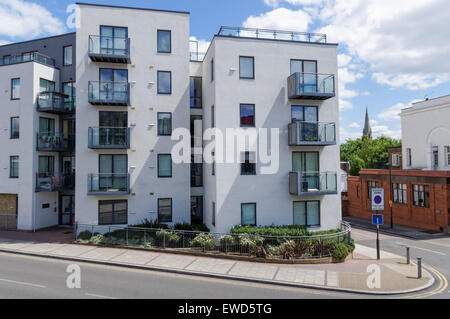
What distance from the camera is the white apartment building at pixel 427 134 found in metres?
29.3

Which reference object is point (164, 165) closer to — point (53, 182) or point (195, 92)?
point (195, 92)

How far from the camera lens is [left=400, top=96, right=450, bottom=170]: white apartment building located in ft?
96.2

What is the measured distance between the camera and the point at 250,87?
17.1 m

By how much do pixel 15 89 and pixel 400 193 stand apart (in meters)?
Result: 32.1

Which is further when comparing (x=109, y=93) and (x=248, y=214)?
(x=109, y=93)

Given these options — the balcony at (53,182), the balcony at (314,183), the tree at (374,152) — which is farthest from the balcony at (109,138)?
the tree at (374,152)

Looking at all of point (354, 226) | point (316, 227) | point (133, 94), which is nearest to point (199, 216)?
point (316, 227)

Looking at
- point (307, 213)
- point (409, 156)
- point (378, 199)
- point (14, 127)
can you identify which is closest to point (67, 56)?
point (14, 127)

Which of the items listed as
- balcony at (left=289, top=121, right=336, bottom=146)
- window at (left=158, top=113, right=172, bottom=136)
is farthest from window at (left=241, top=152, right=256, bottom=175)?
window at (left=158, top=113, right=172, bottom=136)

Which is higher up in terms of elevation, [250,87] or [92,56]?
[92,56]

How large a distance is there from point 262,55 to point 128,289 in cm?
1323

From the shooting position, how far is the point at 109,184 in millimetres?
18281

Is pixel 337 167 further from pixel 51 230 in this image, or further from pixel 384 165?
pixel 384 165

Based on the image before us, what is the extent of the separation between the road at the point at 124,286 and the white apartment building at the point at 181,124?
194 inches
